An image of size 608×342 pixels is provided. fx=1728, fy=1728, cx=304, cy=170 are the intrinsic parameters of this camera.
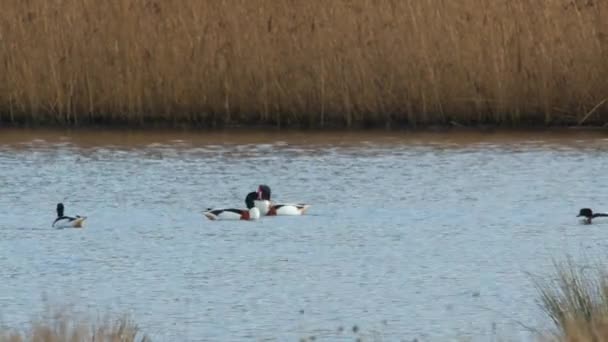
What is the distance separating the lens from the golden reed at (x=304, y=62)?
18.0m

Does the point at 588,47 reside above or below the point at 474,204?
above

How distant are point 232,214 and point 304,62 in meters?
5.02

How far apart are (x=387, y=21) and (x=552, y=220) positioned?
5.28m

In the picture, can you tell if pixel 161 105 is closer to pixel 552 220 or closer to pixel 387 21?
pixel 387 21

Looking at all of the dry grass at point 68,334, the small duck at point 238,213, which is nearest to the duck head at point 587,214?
the small duck at point 238,213

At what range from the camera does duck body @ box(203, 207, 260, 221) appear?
44.7 ft

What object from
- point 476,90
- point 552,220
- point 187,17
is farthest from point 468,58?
point 552,220

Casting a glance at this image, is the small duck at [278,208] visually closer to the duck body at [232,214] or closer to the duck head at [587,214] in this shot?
the duck body at [232,214]

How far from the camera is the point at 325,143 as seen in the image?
59.1 ft

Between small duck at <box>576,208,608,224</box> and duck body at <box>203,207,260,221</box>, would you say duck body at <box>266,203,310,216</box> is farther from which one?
small duck at <box>576,208,608,224</box>

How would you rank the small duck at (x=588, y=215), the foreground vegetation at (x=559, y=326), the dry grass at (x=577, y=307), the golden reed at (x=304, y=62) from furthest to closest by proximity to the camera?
1. the golden reed at (x=304, y=62)
2. the small duck at (x=588, y=215)
3. the dry grass at (x=577, y=307)
4. the foreground vegetation at (x=559, y=326)

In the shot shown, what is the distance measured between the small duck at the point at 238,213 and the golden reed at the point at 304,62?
14.4ft

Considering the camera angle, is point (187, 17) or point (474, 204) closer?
point (474, 204)

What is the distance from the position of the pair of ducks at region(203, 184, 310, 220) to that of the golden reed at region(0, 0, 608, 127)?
4.32m
